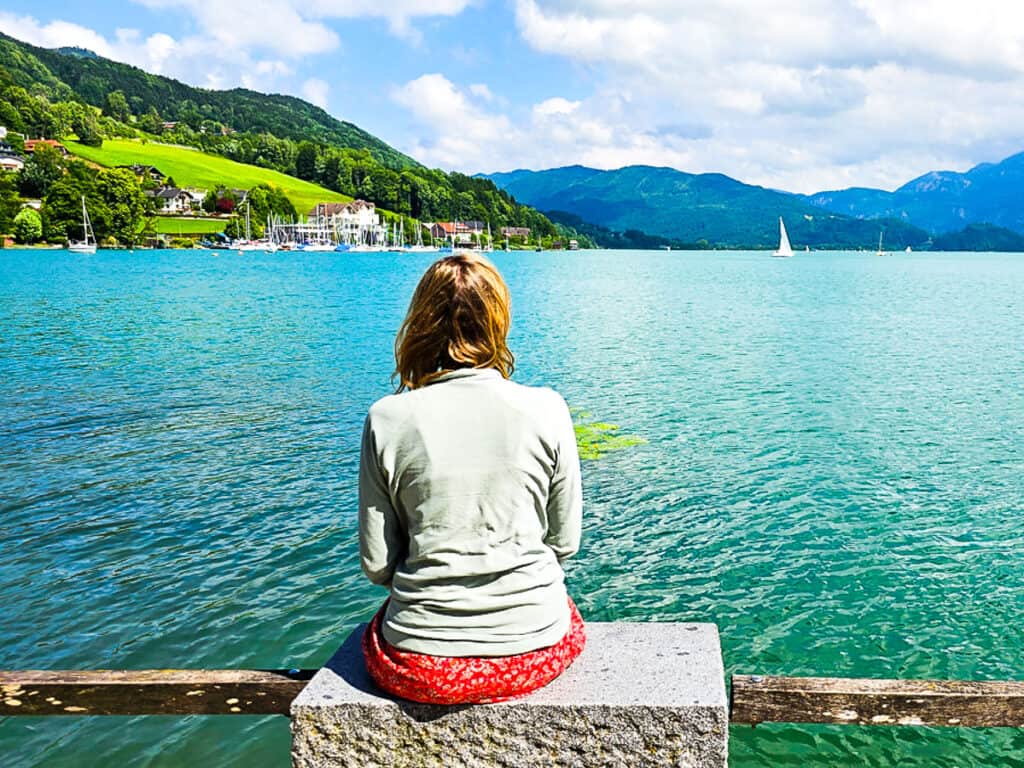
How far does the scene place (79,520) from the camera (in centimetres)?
1388

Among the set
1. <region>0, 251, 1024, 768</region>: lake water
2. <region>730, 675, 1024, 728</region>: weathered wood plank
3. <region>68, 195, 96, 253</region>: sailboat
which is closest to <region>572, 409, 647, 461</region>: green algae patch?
<region>0, 251, 1024, 768</region>: lake water

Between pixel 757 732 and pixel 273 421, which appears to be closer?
pixel 757 732

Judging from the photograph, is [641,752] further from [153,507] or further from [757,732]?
[153,507]

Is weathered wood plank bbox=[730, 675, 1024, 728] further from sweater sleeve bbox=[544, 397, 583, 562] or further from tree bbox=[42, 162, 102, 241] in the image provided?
tree bbox=[42, 162, 102, 241]

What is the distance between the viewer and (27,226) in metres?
162

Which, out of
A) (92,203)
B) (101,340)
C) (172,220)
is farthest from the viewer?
(172,220)

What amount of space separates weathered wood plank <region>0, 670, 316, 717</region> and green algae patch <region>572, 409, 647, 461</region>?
46.4ft

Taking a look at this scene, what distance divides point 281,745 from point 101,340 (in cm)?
3445

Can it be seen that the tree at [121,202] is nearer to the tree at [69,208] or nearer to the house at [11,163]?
the tree at [69,208]

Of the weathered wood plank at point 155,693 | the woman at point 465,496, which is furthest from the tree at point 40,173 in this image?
the woman at point 465,496

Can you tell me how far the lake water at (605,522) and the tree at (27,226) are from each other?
482ft

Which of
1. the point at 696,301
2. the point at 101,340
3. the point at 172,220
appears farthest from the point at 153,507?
the point at 172,220

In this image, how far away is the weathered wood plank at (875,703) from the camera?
Result: 3854 mm

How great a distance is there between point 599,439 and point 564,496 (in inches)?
642
